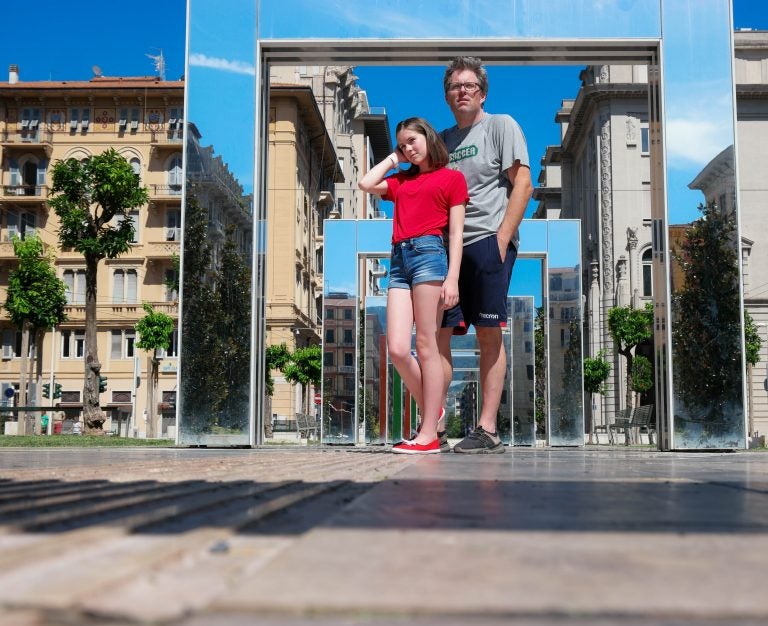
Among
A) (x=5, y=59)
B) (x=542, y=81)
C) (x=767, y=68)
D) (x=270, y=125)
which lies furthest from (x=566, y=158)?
(x=270, y=125)

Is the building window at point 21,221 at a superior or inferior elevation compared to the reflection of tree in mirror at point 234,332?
superior

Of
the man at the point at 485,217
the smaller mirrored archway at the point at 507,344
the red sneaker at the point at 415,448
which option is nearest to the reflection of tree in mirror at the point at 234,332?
the man at the point at 485,217

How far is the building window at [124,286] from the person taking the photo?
49975 mm

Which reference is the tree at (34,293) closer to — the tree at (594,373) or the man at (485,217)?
the tree at (594,373)

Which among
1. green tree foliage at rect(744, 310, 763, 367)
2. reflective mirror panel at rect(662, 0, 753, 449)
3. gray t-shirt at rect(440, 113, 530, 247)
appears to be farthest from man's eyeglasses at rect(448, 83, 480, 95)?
green tree foliage at rect(744, 310, 763, 367)

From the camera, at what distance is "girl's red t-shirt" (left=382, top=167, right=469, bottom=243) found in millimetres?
5426

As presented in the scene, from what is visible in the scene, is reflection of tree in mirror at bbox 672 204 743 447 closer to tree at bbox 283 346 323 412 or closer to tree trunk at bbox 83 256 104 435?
tree trunk at bbox 83 256 104 435

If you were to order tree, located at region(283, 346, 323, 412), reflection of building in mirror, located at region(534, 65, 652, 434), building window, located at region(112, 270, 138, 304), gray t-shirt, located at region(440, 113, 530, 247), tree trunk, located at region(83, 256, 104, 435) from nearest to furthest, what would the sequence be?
1. gray t-shirt, located at region(440, 113, 530, 247)
2. tree trunk, located at region(83, 256, 104, 435)
3. reflection of building in mirror, located at region(534, 65, 652, 434)
4. tree, located at region(283, 346, 323, 412)
5. building window, located at region(112, 270, 138, 304)

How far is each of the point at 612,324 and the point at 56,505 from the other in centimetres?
3756

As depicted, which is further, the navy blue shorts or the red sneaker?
the navy blue shorts

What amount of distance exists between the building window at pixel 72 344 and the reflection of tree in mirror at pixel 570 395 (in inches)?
1487

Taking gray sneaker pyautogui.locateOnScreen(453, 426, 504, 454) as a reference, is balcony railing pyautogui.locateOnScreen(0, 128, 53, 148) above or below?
above

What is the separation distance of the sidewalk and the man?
3353 millimetres

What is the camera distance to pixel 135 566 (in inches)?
41.2
